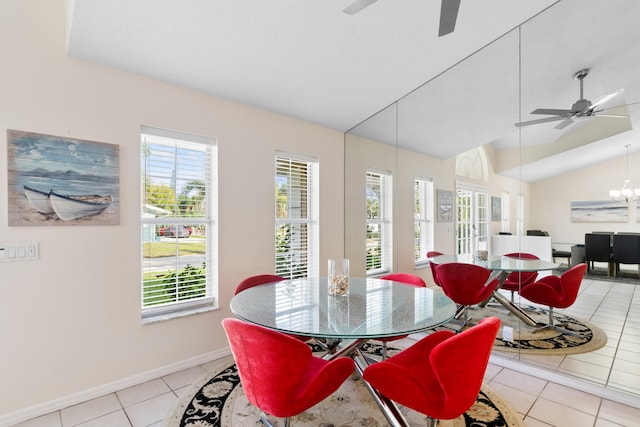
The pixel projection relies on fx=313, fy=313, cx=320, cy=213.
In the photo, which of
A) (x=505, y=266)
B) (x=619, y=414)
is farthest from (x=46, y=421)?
(x=619, y=414)

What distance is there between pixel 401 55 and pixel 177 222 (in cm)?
258

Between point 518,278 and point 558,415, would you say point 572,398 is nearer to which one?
point 558,415

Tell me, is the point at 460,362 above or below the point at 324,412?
above

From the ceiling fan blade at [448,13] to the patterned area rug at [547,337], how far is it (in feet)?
8.55

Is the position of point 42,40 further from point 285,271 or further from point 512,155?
point 512,155

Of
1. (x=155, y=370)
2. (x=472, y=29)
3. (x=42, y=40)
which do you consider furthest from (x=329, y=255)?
(x=42, y=40)

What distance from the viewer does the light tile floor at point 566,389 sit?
2125 mm

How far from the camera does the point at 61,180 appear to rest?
227 centimetres

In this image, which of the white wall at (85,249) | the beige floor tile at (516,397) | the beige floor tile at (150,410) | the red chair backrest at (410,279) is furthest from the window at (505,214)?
the beige floor tile at (150,410)

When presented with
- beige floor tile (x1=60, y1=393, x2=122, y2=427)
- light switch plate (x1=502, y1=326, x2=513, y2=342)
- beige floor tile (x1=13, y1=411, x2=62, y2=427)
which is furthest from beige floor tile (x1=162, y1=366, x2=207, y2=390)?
light switch plate (x1=502, y1=326, x2=513, y2=342)

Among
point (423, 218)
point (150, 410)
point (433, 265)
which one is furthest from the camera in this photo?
point (423, 218)

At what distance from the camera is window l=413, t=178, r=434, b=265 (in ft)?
12.1

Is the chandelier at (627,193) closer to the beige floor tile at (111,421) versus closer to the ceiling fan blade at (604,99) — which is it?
the ceiling fan blade at (604,99)

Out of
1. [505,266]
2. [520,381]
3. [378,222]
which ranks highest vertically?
[378,222]
